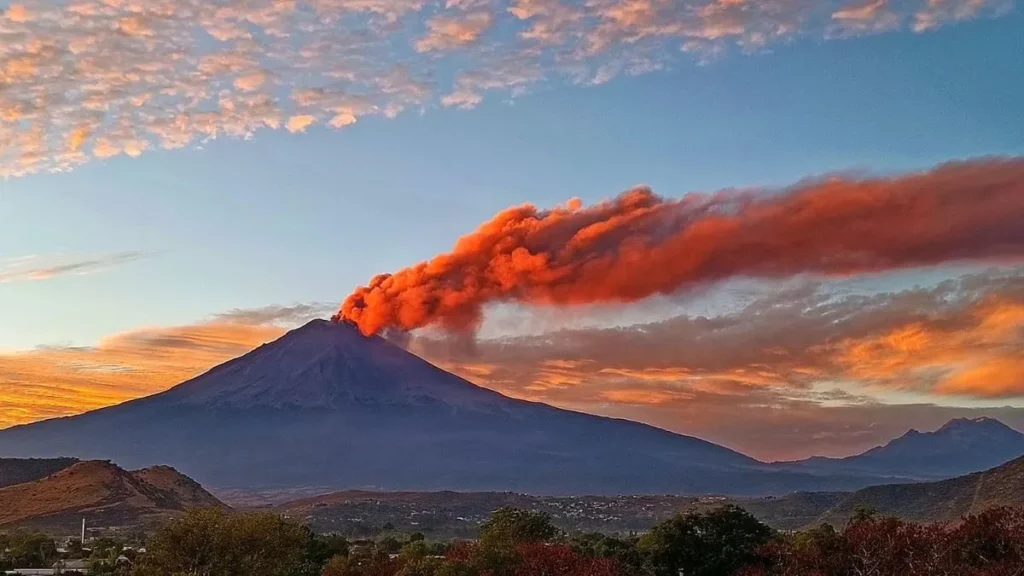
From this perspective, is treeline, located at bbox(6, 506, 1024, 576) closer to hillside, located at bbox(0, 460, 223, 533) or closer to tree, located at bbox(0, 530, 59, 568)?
tree, located at bbox(0, 530, 59, 568)

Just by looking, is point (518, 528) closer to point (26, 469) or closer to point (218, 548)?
point (218, 548)

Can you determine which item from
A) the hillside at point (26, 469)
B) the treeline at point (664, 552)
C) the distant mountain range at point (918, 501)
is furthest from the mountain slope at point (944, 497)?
the hillside at point (26, 469)

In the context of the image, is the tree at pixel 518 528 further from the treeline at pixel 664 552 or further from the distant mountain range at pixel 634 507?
the distant mountain range at pixel 634 507

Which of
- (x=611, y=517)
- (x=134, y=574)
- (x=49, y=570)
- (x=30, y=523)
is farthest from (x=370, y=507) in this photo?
(x=134, y=574)

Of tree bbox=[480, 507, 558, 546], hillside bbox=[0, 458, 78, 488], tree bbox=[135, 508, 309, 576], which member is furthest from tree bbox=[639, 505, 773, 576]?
hillside bbox=[0, 458, 78, 488]

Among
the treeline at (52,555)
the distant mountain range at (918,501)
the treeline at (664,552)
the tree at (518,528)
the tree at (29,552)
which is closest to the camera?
the treeline at (664,552)
